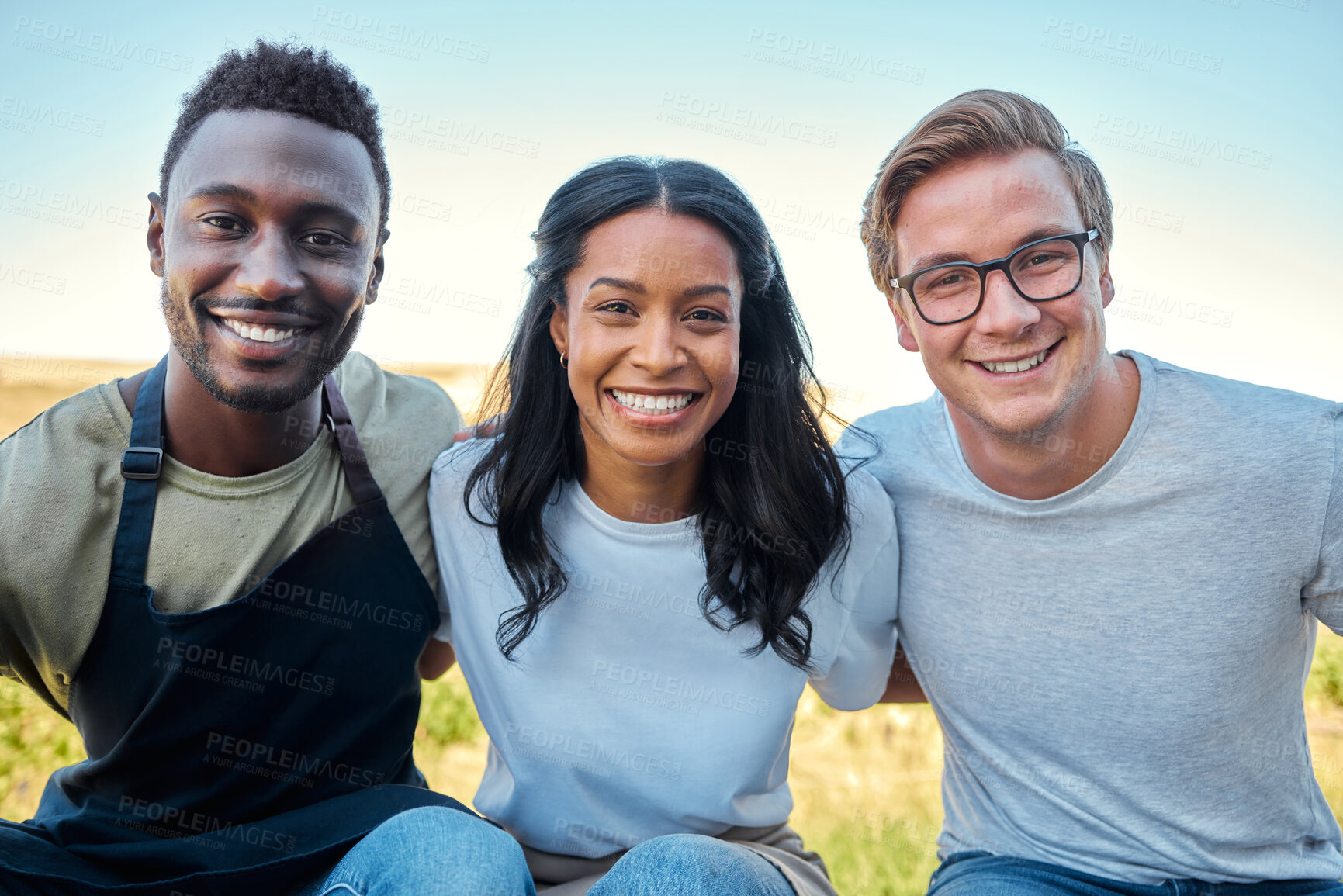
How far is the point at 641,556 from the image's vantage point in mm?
2307

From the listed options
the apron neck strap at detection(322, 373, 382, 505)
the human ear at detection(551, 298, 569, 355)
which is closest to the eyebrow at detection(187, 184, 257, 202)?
the apron neck strap at detection(322, 373, 382, 505)

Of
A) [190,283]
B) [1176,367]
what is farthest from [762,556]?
[190,283]

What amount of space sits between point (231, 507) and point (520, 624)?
75cm

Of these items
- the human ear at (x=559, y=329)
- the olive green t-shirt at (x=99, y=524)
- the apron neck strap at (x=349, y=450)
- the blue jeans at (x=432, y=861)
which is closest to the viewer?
the blue jeans at (x=432, y=861)

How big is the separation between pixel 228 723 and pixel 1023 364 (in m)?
2.10

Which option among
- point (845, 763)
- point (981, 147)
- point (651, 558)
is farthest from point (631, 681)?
point (845, 763)

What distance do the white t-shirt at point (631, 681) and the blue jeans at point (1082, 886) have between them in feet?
1.67

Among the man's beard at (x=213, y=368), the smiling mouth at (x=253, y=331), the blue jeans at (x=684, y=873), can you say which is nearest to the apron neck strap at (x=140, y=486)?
the man's beard at (x=213, y=368)

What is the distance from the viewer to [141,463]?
81.2 inches

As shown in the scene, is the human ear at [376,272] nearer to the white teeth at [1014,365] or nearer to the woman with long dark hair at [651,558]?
the woman with long dark hair at [651,558]

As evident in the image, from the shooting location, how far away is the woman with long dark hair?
218 centimetres

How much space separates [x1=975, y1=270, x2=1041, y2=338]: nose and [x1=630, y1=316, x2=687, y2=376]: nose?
2.42ft

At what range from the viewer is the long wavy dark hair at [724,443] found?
2.25 meters

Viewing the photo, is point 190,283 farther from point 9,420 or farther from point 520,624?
point 9,420
